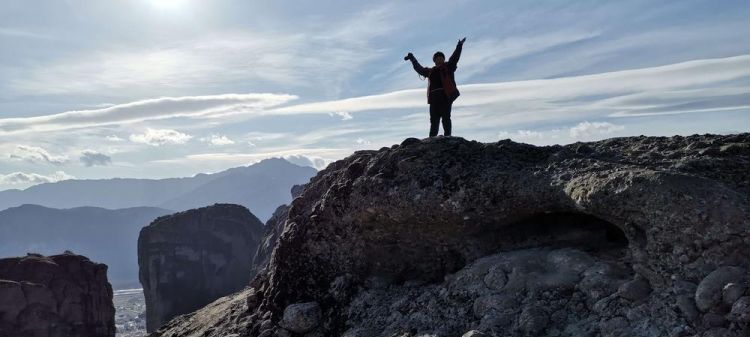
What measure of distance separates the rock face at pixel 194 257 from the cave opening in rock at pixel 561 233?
367ft

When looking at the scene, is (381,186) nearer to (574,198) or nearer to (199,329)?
(574,198)

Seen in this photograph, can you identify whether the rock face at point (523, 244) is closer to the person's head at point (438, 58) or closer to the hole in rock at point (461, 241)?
the hole in rock at point (461, 241)

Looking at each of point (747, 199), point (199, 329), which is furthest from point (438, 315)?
point (199, 329)

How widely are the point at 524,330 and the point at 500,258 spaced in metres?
2.94

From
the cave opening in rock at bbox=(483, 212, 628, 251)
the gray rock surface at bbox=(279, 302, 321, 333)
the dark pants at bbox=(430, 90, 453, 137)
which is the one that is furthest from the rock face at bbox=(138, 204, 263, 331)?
the cave opening in rock at bbox=(483, 212, 628, 251)

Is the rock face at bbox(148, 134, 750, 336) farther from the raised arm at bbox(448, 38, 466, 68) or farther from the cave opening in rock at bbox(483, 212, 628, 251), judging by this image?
the raised arm at bbox(448, 38, 466, 68)

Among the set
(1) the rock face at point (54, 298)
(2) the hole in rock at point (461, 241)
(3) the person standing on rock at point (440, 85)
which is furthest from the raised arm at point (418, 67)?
(1) the rock face at point (54, 298)

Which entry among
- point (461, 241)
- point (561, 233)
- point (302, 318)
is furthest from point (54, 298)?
point (561, 233)

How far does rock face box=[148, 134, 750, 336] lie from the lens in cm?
1031

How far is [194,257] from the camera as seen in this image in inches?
5069

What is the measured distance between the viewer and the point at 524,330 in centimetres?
1112

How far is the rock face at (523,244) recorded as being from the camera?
10312 mm

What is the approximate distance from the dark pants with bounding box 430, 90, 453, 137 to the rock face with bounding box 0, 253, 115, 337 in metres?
54.1

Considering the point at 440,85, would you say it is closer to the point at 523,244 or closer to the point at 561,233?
the point at 523,244
